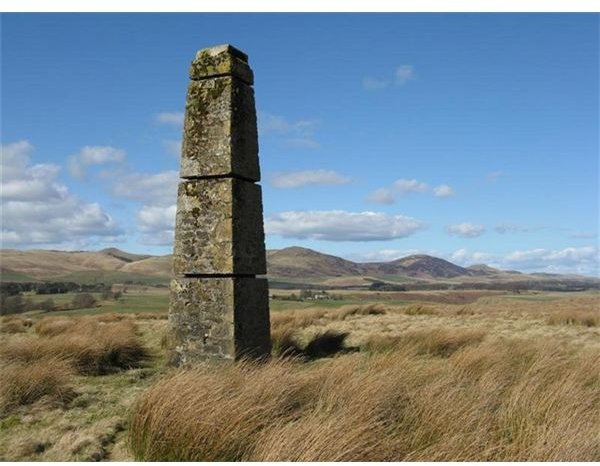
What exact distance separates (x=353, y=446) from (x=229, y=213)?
4769mm

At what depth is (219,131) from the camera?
823 cm

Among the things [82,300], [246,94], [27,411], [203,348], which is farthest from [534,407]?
[82,300]

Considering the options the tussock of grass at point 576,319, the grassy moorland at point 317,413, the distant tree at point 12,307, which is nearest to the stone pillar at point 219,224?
the grassy moorland at point 317,413

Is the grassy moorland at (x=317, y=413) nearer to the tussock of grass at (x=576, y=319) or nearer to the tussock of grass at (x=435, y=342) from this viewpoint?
the tussock of grass at (x=435, y=342)

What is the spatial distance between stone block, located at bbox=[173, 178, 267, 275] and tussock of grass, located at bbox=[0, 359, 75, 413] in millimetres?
2348

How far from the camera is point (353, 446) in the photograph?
390cm

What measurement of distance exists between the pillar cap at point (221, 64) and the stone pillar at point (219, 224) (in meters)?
0.02

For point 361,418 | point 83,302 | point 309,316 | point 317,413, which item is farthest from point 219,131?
point 83,302

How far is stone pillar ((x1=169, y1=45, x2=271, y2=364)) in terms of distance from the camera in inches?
315

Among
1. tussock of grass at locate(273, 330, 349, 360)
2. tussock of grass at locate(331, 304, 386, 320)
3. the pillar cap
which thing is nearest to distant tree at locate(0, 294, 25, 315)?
tussock of grass at locate(331, 304, 386, 320)

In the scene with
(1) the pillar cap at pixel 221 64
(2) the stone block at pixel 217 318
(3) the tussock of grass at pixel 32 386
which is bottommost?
(3) the tussock of grass at pixel 32 386

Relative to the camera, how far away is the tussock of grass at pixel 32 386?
617 centimetres

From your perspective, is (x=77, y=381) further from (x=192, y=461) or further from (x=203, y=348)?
(x=192, y=461)

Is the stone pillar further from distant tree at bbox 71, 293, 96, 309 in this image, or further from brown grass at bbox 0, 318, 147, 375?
distant tree at bbox 71, 293, 96, 309
